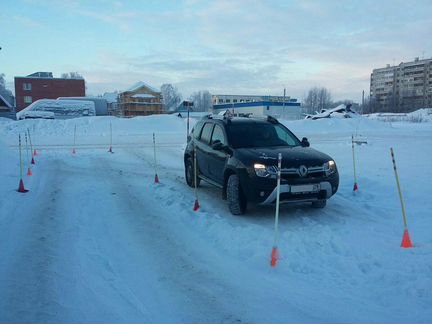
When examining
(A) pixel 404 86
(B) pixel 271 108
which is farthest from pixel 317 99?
(B) pixel 271 108

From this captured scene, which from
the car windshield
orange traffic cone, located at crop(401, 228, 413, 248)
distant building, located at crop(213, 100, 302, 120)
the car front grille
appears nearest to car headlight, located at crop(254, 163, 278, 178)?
the car front grille

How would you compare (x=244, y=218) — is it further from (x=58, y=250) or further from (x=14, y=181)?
(x=14, y=181)

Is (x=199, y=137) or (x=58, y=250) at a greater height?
(x=199, y=137)

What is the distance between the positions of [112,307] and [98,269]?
105cm

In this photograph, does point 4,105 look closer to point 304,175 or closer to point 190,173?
point 190,173

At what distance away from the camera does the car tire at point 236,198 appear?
6957mm

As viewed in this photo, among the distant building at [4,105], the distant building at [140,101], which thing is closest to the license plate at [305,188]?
the distant building at [4,105]

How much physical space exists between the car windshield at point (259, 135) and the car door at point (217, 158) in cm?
25

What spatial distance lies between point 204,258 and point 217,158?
10.3 ft

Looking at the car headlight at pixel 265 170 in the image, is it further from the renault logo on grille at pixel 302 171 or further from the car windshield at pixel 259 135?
the car windshield at pixel 259 135

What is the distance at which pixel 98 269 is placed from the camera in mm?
4832

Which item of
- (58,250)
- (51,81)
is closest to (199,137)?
(58,250)

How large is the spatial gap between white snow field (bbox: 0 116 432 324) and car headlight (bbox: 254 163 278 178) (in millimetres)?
857

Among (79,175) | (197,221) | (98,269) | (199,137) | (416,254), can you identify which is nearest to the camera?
(98,269)
